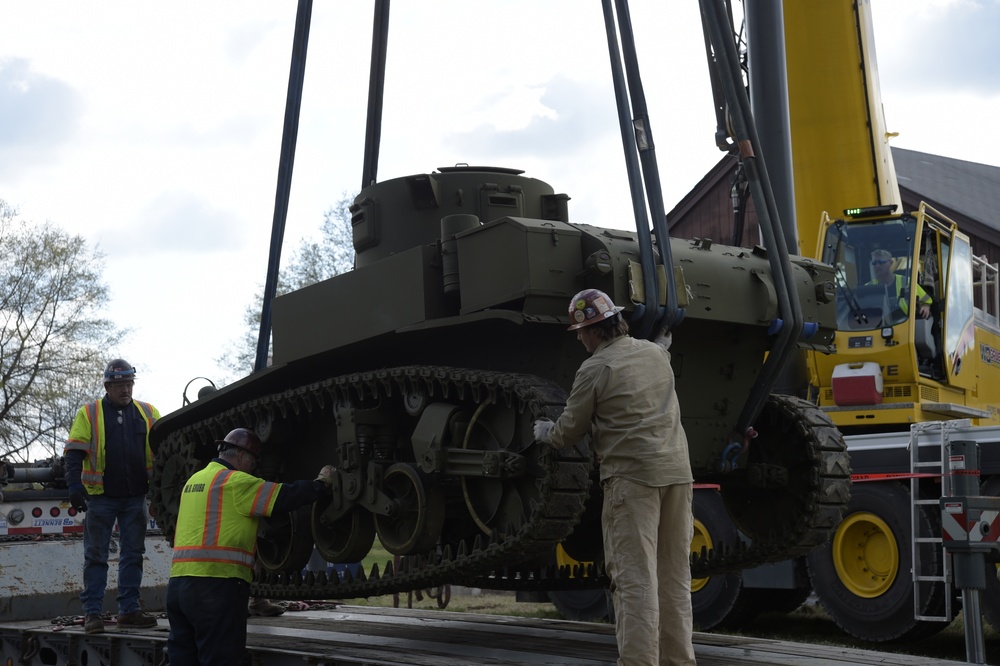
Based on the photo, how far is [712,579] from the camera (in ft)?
39.3

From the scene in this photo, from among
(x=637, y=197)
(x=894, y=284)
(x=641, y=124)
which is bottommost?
(x=637, y=197)

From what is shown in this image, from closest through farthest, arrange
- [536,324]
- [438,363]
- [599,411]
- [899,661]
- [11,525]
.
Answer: [599,411] → [536,324] → [899,661] → [438,363] → [11,525]

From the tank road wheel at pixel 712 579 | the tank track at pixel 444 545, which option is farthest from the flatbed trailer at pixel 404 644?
the tank road wheel at pixel 712 579

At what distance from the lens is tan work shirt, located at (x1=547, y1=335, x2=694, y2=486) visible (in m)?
6.15

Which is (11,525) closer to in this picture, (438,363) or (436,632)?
(436,632)

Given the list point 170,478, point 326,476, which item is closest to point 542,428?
point 326,476

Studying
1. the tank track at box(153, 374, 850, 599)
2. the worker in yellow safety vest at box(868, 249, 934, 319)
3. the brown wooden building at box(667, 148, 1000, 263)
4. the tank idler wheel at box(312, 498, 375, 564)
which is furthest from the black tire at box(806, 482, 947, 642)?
the brown wooden building at box(667, 148, 1000, 263)

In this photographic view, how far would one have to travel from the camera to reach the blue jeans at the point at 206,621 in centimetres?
698

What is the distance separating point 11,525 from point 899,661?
8.02 meters

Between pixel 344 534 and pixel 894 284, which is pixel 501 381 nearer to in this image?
pixel 344 534

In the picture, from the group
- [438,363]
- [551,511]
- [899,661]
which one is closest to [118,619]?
[438,363]

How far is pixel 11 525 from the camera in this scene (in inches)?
465

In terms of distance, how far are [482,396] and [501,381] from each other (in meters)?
0.36

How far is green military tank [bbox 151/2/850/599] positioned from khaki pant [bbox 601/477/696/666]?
0.51 metres
